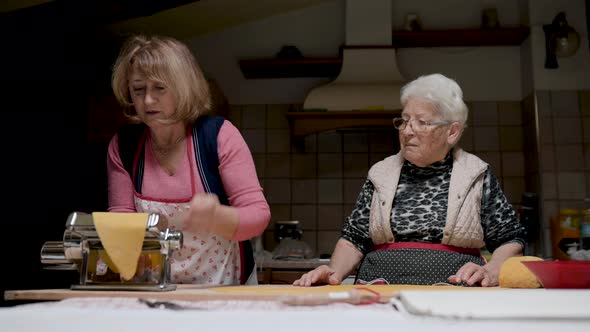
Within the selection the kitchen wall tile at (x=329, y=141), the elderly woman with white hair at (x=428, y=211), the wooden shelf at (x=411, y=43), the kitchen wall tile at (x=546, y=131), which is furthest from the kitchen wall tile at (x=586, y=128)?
the elderly woman with white hair at (x=428, y=211)

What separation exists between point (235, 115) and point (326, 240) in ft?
3.16

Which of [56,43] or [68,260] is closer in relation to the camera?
[68,260]

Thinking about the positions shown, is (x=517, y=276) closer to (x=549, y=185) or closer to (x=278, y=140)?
(x=549, y=185)

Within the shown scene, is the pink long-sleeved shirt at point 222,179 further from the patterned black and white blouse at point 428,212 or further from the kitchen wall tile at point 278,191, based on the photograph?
the kitchen wall tile at point 278,191

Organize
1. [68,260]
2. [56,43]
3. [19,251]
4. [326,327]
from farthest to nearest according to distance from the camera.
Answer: [56,43] → [19,251] → [68,260] → [326,327]

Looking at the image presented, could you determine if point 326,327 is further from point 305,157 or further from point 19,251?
point 305,157

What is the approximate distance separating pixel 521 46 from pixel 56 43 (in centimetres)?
264

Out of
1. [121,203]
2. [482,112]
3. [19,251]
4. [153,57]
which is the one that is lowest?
[19,251]

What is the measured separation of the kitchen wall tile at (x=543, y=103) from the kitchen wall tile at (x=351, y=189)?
107 cm

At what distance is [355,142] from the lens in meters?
3.49

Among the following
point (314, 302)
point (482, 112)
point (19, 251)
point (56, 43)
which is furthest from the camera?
point (482, 112)

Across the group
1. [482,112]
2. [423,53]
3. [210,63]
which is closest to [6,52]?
[210,63]

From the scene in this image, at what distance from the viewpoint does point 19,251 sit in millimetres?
2477

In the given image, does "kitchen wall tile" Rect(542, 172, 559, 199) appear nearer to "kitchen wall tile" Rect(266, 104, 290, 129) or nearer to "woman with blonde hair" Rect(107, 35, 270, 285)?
"kitchen wall tile" Rect(266, 104, 290, 129)
